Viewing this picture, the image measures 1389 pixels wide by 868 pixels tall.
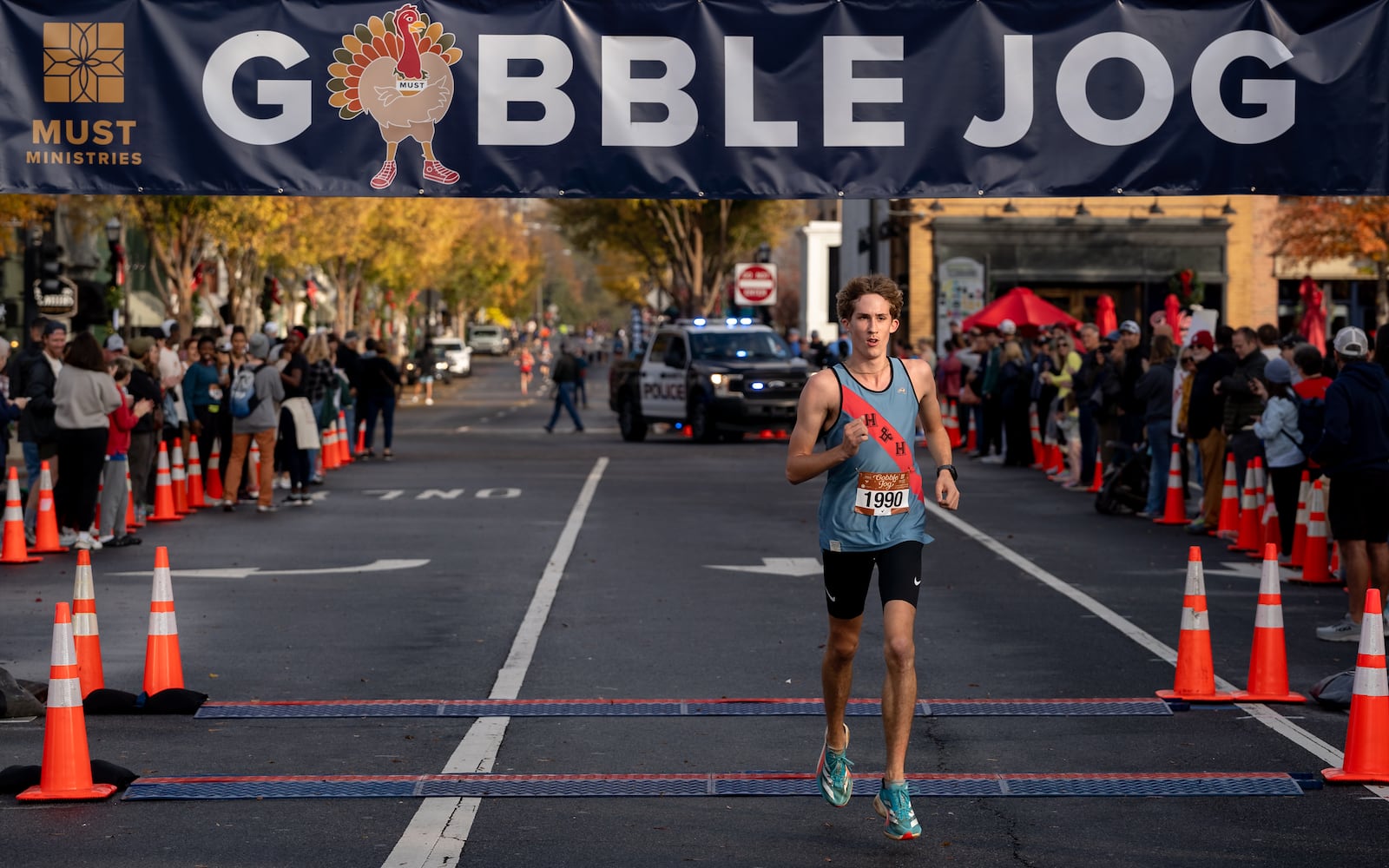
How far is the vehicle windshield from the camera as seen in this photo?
35031 mm

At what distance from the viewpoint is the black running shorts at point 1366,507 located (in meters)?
11.7

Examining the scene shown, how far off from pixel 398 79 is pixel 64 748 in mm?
4634

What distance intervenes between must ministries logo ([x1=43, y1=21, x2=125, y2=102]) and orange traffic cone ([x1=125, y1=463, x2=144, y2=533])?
23.3 ft

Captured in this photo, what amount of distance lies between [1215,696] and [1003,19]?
150 inches

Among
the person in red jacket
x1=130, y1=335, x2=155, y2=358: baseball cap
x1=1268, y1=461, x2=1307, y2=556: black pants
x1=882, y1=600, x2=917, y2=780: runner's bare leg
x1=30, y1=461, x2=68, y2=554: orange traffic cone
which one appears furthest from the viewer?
x1=130, y1=335, x2=155, y2=358: baseball cap

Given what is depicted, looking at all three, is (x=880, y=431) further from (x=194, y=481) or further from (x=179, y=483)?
(x=194, y=481)

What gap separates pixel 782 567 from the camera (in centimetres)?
1567

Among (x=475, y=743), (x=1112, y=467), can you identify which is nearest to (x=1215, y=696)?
(x=475, y=743)

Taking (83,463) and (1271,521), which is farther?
(83,463)

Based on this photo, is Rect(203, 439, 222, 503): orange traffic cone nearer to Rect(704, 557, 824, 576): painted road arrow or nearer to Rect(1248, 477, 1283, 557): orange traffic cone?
Rect(704, 557, 824, 576): painted road arrow

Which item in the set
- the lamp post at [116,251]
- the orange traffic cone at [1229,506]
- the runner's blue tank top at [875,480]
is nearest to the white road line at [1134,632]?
the orange traffic cone at [1229,506]

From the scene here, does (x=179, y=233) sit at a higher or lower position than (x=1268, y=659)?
higher

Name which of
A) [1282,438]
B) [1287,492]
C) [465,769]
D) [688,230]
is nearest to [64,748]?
[465,769]

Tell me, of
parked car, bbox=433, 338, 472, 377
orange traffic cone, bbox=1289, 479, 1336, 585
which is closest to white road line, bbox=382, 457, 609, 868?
orange traffic cone, bbox=1289, 479, 1336, 585
